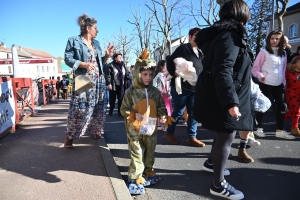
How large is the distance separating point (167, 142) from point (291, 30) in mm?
34254

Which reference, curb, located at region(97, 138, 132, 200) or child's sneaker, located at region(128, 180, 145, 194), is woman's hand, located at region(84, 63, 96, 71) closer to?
curb, located at region(97, 138, 132, 200)

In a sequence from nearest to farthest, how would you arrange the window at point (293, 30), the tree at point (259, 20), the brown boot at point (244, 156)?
the brown boot at point (244, 156) → the tree at point (259, 20) → the window at point (293, 30)

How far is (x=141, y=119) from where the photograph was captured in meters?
2.42

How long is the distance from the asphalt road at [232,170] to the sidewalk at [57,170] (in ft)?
0.86

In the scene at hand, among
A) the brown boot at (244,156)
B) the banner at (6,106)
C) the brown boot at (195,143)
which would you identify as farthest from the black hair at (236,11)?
the banner at (6,106)

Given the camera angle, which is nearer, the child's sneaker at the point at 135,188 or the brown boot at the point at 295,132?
the child's sneaker at the point at 135,188

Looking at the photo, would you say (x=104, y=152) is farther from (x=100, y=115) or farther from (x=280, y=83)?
(x=280, y=83)

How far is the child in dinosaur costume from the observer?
241 cm

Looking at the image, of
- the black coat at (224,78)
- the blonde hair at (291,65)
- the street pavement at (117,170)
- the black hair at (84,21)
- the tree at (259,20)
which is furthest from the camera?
the tree at (259,20)

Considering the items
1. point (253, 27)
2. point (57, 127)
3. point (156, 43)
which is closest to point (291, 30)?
point (253, 27)

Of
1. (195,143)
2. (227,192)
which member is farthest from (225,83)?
(195,143)

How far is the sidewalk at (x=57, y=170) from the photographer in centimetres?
230

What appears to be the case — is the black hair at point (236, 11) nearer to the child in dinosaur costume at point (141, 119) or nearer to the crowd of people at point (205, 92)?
the crowd of people at point (205, 92)

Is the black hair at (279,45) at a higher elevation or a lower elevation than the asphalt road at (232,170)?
higher
